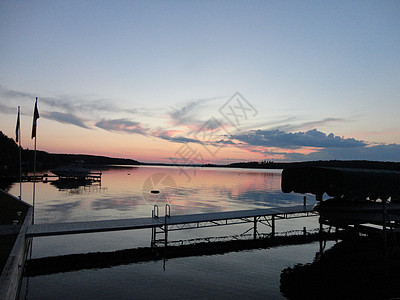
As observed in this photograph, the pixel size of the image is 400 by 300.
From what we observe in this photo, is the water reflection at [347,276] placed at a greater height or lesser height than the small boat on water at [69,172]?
lesser

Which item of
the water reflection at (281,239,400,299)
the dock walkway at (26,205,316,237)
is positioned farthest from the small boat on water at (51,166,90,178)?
the water reflection at (281,239,400,299)

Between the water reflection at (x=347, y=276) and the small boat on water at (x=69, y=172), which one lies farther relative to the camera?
the small boat on water at (x=69, y=172)

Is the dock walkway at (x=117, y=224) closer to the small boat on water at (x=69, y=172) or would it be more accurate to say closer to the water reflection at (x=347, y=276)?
the water reflection at (x=347, y=276)

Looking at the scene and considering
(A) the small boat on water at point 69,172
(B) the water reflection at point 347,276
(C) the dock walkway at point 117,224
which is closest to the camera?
(B) the water reflection at point 347,276

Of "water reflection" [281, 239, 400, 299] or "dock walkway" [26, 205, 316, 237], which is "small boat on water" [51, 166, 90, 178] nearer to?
"dock walkway" [26, 205, 316, 237]

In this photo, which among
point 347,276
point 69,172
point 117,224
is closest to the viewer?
point 347,276

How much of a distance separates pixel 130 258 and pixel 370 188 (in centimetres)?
1532

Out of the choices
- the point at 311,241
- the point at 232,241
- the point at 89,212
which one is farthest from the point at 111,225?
the point at 89,212

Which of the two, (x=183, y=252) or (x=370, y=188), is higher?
(x=370, y=188)

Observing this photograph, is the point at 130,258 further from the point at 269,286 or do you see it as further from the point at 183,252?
the point at 269,286

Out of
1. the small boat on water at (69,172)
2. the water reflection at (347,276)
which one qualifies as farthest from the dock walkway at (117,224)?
the small boat on water at (69,172)

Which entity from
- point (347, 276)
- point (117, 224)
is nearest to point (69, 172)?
point (117, 224)

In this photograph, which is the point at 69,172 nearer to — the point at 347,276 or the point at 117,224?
the point at 117,224

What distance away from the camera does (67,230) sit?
18.1 metres
